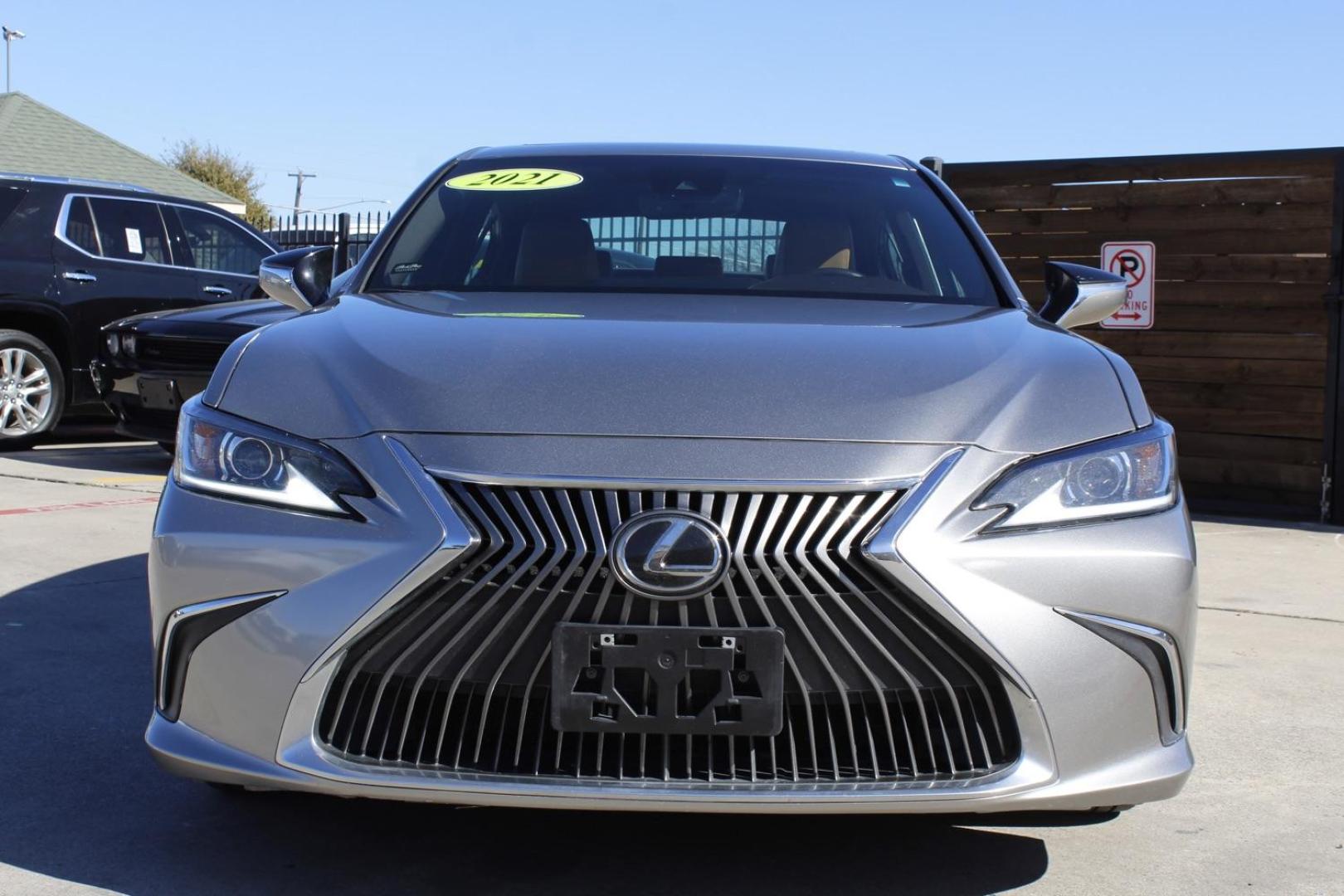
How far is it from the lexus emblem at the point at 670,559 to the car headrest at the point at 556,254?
4.89 feet

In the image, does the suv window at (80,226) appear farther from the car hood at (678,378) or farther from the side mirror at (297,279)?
the car hood at (678,378)

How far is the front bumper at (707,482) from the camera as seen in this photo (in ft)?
8.29

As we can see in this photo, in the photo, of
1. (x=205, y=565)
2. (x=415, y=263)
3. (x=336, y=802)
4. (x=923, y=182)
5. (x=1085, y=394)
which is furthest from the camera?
(x=923, y=182)

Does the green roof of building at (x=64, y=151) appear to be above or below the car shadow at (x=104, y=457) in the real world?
above

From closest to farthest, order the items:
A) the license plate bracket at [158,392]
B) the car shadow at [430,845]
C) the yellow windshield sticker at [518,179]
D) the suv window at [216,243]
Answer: the car shadow at [430,845]
the yellow windshield sticker at [518,179]
the license plate bracket at [158,392]
the suv window at [216,243]

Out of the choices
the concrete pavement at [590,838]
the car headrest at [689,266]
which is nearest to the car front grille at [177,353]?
the concrete pavement at [590,838]

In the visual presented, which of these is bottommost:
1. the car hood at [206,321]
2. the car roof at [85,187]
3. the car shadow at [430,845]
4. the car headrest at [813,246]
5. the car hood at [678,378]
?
the car shadow at [430,845]

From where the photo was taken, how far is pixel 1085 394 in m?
2.93

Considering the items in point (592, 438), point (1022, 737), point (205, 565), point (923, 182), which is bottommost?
point (1022, 737)

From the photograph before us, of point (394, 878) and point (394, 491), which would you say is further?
point (394, 878)

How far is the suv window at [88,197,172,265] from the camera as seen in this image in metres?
10.7

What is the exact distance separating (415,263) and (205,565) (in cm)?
149

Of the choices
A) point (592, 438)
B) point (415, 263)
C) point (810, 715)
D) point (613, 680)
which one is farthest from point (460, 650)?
point (415, 263)

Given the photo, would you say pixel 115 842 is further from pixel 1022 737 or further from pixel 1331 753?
pixel 1331 753
